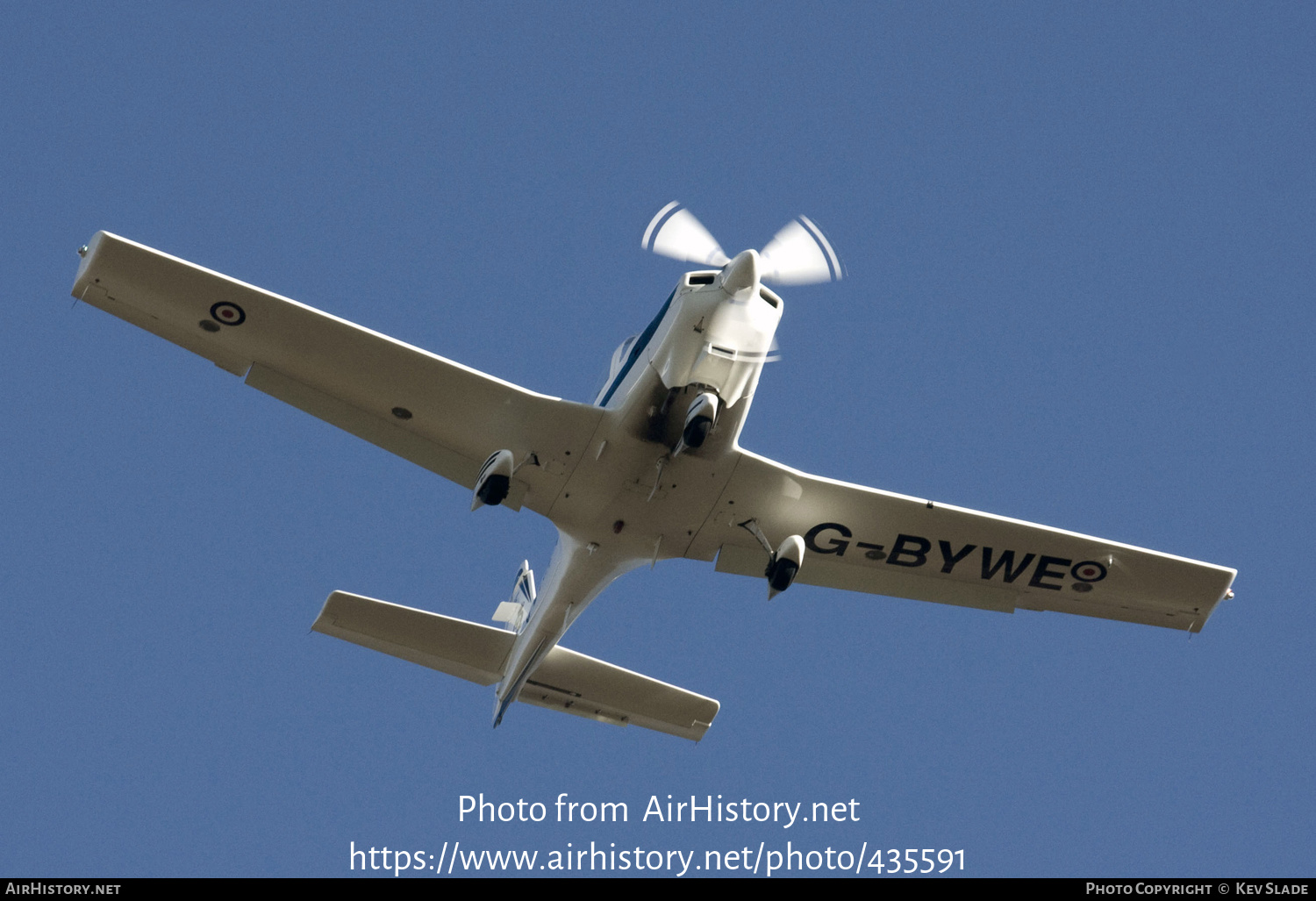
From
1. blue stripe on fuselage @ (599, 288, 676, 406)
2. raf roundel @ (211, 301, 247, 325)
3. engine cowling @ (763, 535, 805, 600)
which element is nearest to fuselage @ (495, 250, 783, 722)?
blue stripe on fuselage @ (599, 288, 676, 406)

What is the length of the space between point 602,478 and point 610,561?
1.58 meters

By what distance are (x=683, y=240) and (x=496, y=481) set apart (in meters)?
3.43

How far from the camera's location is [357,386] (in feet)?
53.3

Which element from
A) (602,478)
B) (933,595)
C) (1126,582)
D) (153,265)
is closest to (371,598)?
(602,478)

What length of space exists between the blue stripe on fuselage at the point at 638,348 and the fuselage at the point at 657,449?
0.02 metres

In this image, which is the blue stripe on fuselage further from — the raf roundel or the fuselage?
the raf roundel

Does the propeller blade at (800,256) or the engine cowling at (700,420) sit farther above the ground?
the propeller blade at (800,256)

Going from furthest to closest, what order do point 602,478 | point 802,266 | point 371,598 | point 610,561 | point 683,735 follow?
point 683,735 < point 371,598 < point 610,561 < point 602,478 < point 802,266

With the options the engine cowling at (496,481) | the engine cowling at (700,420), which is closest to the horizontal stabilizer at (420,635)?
the engine cowling at (496,481)

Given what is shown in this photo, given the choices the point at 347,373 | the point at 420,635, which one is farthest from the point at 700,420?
the point at 420,635

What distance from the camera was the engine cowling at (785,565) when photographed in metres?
16.0

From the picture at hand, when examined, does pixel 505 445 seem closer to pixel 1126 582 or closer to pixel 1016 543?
pixel 1016 543

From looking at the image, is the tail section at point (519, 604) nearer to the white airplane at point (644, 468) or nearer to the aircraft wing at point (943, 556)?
the white airplane at point (644, 468)
